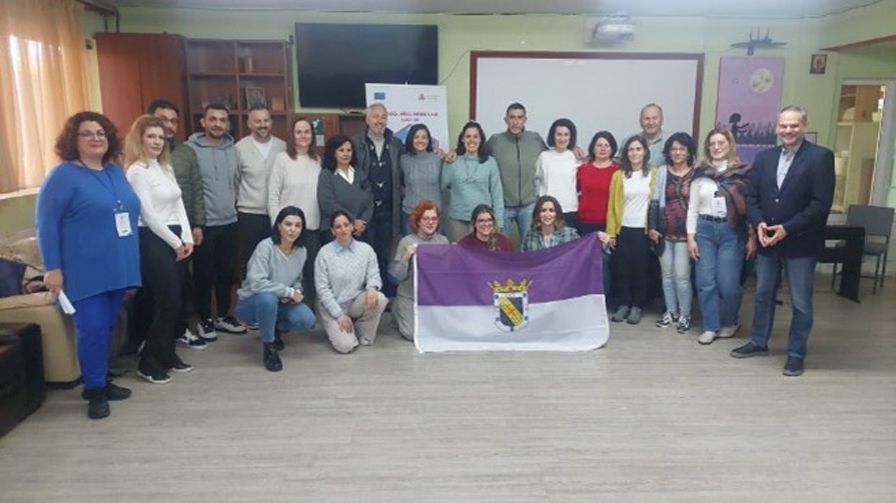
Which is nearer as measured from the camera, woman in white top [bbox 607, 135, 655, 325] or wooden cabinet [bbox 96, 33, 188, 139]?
woman in white top [bbox 607, 135, 655, 325]

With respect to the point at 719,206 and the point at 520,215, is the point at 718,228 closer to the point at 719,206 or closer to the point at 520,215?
the point at 719,206

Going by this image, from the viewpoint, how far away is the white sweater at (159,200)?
10.7 feet

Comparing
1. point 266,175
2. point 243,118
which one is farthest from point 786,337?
point 243,118

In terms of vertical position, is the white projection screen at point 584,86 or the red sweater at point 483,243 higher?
the white projection screen at point 584,86

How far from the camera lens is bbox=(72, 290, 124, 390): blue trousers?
2.92 metres

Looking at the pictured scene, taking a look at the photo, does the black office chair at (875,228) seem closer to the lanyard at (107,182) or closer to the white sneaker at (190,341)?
the white sneaker at (190,341)

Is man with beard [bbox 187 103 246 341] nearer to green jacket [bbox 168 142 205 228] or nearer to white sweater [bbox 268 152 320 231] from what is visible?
green jacket [bbox 168 142 205 228]

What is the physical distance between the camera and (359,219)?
4.18m

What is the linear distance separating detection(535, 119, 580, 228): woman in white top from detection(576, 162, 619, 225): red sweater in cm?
6

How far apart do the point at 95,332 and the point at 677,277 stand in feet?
11.6

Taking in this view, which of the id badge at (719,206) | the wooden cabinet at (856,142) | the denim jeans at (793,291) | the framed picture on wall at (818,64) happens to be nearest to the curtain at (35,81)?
the id badge at (719,206)

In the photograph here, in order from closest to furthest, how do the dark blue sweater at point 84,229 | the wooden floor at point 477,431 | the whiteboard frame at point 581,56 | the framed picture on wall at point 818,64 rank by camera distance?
1. the wooden floor at point 477,431
2. the dark blue sweater at point 84,229
3. the whiteboard frame at point 581,56
4. the framed picture on wall at point 818,64

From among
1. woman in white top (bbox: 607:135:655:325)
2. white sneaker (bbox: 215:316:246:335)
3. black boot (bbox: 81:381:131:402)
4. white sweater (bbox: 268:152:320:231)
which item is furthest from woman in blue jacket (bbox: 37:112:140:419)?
woman in white top (bbox: 607:135:655:325)

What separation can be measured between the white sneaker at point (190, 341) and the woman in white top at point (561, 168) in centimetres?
256
